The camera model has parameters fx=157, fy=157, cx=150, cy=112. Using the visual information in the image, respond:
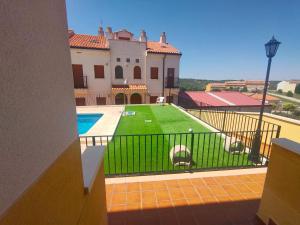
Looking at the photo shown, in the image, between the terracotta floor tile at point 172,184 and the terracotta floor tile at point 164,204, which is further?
the terracotta floor tile at point 172,184

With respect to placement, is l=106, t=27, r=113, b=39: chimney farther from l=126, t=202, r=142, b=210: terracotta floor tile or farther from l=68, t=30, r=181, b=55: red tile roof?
l=126, t=202, r=142, b=210: terracotta floor tile

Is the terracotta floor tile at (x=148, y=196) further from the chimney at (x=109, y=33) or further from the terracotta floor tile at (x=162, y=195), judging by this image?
the chimney at (x=109, y=33)

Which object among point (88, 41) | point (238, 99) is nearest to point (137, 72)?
point (88, 41)

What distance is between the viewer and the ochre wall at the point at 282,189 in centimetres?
→ 199

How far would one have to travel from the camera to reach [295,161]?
1.97 meters

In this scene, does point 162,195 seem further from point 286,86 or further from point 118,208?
point 286,86

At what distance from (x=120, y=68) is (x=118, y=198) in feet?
53.8

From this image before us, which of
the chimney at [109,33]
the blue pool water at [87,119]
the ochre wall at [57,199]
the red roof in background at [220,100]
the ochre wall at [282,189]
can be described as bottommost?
the blue pool water at [87,119]

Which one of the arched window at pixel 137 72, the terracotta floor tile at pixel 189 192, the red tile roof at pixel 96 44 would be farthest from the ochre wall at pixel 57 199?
the arched window at pixel 137 72

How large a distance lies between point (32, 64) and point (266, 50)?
5.88 metres

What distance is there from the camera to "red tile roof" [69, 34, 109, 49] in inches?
630

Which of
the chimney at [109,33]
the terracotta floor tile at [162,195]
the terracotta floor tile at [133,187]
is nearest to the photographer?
the terracotta floor tile at [162,195]

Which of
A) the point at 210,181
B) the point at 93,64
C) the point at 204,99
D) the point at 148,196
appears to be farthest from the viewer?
the point at 204,99

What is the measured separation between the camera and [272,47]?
454 cm
